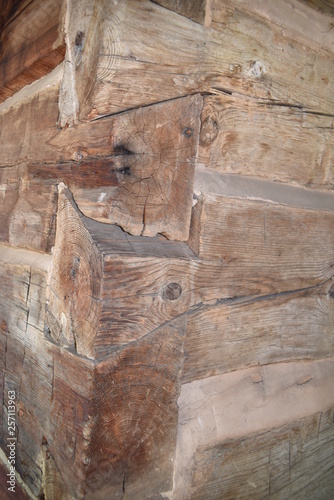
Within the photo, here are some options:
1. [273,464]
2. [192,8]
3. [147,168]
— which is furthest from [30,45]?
[273,464]

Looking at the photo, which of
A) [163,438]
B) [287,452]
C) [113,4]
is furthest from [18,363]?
[113,4]

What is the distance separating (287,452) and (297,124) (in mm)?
1109

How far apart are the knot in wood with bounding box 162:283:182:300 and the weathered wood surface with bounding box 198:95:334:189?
353 mm

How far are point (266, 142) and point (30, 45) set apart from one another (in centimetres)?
98

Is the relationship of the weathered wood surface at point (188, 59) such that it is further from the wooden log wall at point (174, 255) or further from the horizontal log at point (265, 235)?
the horizontal log at point (265, 235)

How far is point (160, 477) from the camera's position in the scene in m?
1.19

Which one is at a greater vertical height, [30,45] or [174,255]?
[30,45]

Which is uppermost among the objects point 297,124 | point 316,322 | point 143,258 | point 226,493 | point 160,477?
point 297,124

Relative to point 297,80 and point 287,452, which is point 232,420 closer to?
point 287,452

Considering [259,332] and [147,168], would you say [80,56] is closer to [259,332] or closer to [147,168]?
[147,168]

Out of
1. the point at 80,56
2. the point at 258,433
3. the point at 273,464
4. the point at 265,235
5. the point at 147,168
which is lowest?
the point at 273,464

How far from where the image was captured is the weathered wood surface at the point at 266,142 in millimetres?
1204

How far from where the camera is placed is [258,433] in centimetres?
140

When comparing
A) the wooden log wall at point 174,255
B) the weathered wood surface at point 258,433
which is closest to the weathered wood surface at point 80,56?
the wooden log wall at point 174,255
